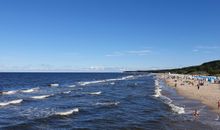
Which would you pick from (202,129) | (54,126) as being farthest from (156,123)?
(54,126)

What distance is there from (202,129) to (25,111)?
1961cm

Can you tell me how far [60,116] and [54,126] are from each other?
5.21 meters

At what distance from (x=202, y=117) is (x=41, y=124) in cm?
1527

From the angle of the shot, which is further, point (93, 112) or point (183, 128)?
point (93, 112)

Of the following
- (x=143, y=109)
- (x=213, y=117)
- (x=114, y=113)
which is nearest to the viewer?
(x=213, y=117)

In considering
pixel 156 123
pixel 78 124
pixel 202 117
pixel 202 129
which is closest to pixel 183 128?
pixel 202 129

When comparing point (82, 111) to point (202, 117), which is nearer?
point (202, 117)

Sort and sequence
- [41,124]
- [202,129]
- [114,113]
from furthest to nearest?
[114,113]
[41,124]
[202,129]

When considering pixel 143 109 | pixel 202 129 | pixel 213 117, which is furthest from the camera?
pixel 143 109

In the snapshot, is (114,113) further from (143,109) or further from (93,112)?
(143,109)

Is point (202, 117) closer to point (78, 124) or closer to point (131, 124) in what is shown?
point (131, 124)

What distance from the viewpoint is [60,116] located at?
32.6 metres

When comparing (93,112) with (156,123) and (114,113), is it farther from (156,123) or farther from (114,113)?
(156,123)

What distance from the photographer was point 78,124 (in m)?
28.8
